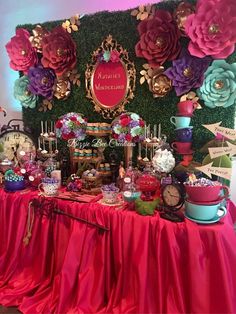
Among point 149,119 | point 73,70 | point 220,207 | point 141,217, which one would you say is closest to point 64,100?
point 73,70

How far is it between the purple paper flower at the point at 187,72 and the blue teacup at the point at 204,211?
797 mm

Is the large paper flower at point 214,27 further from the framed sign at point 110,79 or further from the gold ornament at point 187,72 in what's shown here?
the framed sign at point 110,79

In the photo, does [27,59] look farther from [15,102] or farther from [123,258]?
[123,258]

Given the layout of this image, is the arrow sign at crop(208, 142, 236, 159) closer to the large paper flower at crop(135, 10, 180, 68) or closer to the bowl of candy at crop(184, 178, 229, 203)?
the bowl of candy at crop(184, 178, 229, 203)

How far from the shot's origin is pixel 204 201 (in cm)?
133

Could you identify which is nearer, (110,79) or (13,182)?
(13,182)

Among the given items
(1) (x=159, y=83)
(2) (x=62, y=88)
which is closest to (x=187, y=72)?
(1) (x=159, y=83)

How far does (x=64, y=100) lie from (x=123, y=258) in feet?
4.30

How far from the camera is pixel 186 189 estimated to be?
1375 mm

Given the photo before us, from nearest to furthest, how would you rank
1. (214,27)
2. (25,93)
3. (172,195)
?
(172,195)
(214,27)
(25,93)

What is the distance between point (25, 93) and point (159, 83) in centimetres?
113

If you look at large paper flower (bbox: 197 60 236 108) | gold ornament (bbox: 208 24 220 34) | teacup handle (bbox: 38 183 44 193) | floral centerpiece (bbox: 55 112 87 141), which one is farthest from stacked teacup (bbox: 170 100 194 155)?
teacup handle (bbox: 38 183 44 193)

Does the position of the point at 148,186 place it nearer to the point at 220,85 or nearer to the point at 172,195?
the point at 172,195

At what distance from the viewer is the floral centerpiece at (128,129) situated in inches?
67.5
